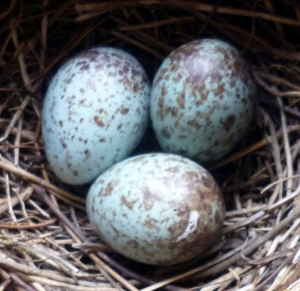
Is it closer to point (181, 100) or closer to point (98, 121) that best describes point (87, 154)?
point (98, 121)

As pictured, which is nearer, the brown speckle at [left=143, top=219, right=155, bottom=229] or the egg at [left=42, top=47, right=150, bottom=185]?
the brown speckle at [left=143, top=219, right=155, bottom=229]

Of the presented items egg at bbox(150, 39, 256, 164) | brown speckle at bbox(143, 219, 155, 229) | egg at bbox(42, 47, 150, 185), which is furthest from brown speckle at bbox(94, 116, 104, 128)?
brown speckle at bbox(143, 219, 155, 229)

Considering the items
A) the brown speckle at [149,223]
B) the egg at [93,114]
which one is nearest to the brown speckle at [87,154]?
the egg at [93,114]

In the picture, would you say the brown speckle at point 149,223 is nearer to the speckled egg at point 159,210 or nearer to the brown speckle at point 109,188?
the speckled egg at point 159,210

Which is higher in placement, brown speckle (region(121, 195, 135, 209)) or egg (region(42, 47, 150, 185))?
egg (region(42, 47, 150, 185))

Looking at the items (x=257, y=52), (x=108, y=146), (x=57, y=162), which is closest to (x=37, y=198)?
(x=57, y=162)

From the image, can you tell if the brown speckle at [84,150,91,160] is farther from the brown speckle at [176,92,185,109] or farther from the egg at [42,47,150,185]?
the brown speckle at [176,92,185,109]

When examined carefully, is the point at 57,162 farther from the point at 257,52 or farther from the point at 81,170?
the point at 257,52
